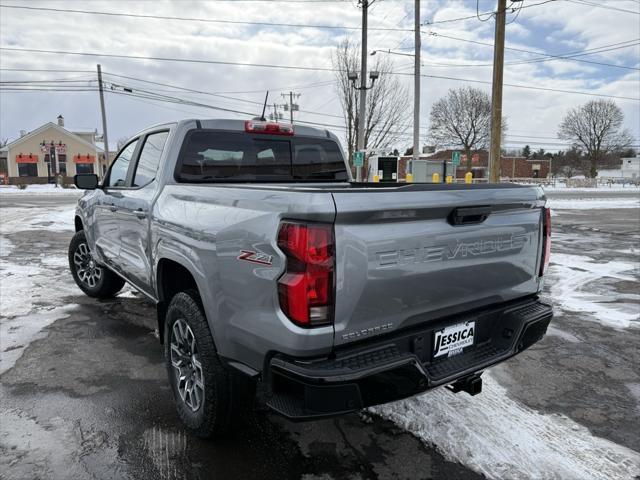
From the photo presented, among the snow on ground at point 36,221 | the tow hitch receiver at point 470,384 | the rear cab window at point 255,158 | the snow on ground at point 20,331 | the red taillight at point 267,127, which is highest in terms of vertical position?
the red taillight at point 267,127

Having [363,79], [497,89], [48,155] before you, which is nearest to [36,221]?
[363,79]

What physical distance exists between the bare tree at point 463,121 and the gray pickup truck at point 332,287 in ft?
174

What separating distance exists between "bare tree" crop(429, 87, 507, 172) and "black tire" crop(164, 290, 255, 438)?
5365 centimetres

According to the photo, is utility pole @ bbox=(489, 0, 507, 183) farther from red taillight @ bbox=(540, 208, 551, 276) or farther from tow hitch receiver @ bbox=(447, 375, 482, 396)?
tow hitch receiver @ bbox=(447, 375, 482, 396)

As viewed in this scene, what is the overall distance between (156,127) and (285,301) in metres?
2.61

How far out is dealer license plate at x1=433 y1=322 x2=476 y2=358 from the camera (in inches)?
95.7

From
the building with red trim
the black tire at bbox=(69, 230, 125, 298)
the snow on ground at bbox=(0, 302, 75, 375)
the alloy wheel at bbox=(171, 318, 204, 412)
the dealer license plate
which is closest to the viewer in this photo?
the dealer license plate

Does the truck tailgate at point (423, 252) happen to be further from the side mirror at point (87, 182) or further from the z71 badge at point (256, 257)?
the side mirror at point (87, 182)

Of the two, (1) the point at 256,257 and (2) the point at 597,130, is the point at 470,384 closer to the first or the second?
(1) the point at 256,257

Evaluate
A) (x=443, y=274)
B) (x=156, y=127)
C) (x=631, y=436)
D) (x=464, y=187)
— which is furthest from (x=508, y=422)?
(x=156, y=127)

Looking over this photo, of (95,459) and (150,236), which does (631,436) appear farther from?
(150,236)

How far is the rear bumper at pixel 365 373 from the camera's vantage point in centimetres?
201

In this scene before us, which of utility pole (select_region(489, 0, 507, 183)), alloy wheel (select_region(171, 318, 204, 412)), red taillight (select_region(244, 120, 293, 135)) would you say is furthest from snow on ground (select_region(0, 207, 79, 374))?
utility pole (select_region(489, 0, 507, 183))

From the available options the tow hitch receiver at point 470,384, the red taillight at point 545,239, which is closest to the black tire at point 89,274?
the tow hitch receiver at point 470,384
